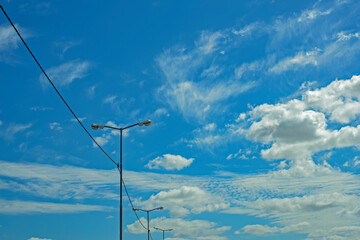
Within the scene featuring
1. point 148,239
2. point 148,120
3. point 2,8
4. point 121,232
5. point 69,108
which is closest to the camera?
point 2,8

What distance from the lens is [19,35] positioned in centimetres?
2052

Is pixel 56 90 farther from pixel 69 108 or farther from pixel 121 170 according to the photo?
pixel 121 170

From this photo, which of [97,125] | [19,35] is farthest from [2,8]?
[97,125]

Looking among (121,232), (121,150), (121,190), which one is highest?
(121,150)

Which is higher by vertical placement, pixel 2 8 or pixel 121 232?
pixel 2 8

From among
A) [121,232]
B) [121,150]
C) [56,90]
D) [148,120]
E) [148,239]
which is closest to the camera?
[56,90]

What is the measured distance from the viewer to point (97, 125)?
116 ft

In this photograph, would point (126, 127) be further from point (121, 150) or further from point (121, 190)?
point (121, 190)

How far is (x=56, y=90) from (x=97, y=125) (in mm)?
8966

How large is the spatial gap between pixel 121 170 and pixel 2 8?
839 inches

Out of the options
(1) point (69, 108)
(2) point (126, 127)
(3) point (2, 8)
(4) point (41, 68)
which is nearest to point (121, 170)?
(2) point (126, 127)

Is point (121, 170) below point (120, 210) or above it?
above

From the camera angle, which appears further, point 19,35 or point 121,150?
point 121,150

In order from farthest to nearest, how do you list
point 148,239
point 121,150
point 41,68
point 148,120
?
1. point 148,239
2. point 121,150
3. point 148,120
4. point 41,68
